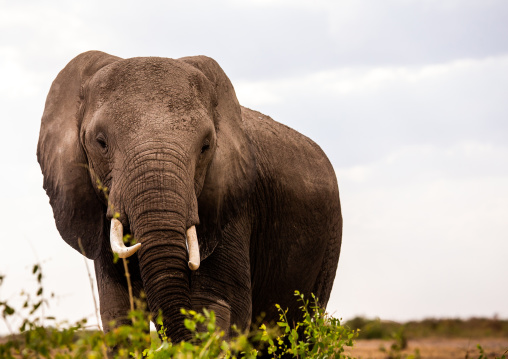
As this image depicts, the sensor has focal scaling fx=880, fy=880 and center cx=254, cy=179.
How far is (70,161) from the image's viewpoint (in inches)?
253

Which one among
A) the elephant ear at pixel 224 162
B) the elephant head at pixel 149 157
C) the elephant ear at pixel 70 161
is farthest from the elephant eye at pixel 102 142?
the elephant ear at pixel 224 162

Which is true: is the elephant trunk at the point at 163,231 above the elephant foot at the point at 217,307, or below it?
above

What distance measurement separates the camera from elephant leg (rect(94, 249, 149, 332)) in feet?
21.9

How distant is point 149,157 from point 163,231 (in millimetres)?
503

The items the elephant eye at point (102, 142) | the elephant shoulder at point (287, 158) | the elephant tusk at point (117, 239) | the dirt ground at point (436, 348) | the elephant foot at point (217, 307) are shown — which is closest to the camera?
the elephant tusk at point (117, 239)

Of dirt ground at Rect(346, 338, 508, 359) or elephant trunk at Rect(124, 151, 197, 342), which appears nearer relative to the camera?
elephant trunk at Rect(124, 151, 197, 342)

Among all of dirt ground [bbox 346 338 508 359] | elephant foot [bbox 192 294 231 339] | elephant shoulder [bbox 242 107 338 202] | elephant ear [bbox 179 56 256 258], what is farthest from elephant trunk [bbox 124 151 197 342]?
dirt ground [bbox 346 338 508 359]

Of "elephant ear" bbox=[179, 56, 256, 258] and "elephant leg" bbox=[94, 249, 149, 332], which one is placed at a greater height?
"elephant ear" bbox=[179, 56, 256, 258]

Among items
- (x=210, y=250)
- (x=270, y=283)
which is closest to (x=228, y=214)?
(x=210, y=250)

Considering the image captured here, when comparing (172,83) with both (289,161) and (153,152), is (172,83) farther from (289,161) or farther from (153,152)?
(289,161)

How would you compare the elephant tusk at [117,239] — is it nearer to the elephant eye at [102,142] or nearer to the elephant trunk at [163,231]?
the elephant trunk at [163,231]

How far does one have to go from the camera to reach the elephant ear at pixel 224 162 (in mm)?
6488

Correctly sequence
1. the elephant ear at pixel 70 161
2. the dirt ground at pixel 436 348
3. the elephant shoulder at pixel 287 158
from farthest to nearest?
the dirt ground at pixel 436 348 → the elephant shoulder at pixel 287 158 → the elephant ear at pixel 70 161

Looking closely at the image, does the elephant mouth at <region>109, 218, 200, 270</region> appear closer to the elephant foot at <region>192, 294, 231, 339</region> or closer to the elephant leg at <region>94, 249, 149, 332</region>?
the elephant leg at <region>94, 249, 149, 332</region>
